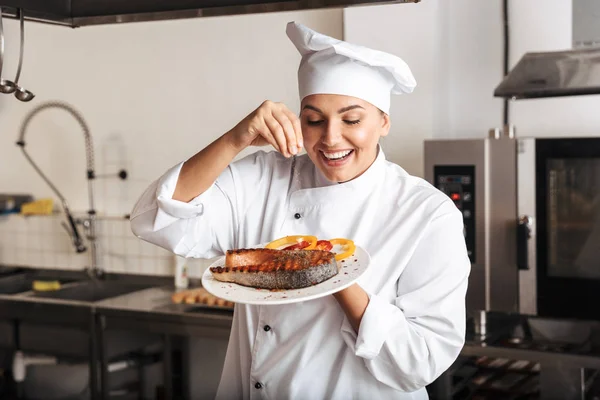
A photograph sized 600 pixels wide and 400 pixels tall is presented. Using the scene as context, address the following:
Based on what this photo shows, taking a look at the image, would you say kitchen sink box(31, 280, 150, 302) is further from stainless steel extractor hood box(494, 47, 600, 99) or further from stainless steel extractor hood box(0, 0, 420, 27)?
stainless steel extractor hood box(0, 0, 420, 27)

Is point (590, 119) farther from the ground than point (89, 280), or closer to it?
farther from the ground

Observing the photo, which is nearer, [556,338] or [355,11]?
[556,338]

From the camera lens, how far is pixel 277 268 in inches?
44.1

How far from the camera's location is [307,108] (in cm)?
126

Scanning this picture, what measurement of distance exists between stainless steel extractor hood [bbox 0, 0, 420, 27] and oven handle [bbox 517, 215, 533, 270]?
52.9 inches

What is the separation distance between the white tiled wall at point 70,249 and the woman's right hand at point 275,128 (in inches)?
76.1

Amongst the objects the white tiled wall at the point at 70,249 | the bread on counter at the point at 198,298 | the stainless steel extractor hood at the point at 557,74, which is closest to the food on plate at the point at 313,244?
the stainless steel extractor hood at the point at 557,74

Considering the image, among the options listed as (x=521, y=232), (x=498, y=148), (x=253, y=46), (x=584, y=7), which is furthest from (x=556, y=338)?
(x=253, y=46)

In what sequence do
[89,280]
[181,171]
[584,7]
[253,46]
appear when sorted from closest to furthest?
[181,171] < [584,7] < [253,46] < [89,280]

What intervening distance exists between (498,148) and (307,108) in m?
1.17

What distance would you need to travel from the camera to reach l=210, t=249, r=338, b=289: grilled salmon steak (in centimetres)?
108

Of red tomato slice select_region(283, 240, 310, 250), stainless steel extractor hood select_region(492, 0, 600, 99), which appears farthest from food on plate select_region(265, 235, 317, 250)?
stainless steel extractor hood select_region(492, 0, 600, 99)

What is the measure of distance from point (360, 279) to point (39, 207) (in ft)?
8.23

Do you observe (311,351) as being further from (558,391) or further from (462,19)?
(462,19)
